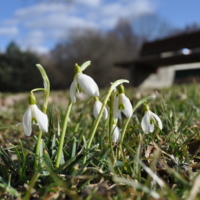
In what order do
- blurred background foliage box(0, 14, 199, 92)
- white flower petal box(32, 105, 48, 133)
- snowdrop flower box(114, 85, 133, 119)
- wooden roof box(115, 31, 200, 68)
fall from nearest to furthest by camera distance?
white flower petal box(32, 105, 48, 133) < snowdrop flower box(114, 85, 133, 119) < wooden roof box(115, 31, 200, 68) < blurred background foliage box(0, 14, 199, 92)

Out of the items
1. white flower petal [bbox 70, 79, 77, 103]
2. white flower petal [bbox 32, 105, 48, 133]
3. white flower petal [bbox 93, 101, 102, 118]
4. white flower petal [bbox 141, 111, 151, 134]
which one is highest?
white flower petal [bbox 70, 79, 77, 103]

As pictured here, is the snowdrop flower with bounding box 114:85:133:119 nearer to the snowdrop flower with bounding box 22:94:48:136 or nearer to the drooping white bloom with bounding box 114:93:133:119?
the drooping white bloom with bounding box 114:93:133:119

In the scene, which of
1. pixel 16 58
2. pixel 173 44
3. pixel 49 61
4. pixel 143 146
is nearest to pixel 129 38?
pixel 49 61

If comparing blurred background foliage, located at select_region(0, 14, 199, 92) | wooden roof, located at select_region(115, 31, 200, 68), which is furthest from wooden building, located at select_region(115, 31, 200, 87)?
blurred background foliage, located at select_region(0, 14, 199, 92)

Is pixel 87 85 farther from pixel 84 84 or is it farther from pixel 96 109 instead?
pixel 96 109

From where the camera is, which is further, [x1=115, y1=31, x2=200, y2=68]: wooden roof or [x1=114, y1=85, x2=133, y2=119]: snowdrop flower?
[x1=115, y1=31, x2=200, y2=68]: wooden roof

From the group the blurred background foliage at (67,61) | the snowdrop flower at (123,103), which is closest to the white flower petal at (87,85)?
the snowdrop flower at (123,103)

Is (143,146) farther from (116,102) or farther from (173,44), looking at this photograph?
(173,44)

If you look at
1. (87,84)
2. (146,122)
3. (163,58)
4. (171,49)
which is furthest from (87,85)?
(171,49)

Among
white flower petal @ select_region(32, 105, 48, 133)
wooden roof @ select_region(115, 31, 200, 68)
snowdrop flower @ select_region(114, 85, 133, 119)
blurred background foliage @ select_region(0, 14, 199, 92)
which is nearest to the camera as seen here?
white flower petal @ select_region(32, 105, 48, 133)

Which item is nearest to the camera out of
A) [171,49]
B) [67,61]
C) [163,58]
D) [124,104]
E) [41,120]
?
[41,120]

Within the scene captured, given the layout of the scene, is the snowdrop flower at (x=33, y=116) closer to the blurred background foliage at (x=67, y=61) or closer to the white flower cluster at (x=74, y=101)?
the white flower cluster at (x=74, y=101)

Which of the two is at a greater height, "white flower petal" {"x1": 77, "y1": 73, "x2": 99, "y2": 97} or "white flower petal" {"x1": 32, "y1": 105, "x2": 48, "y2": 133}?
"white flower petal" {"x1": 77, "y1": 73, "x2": 99, "y2": 97}
